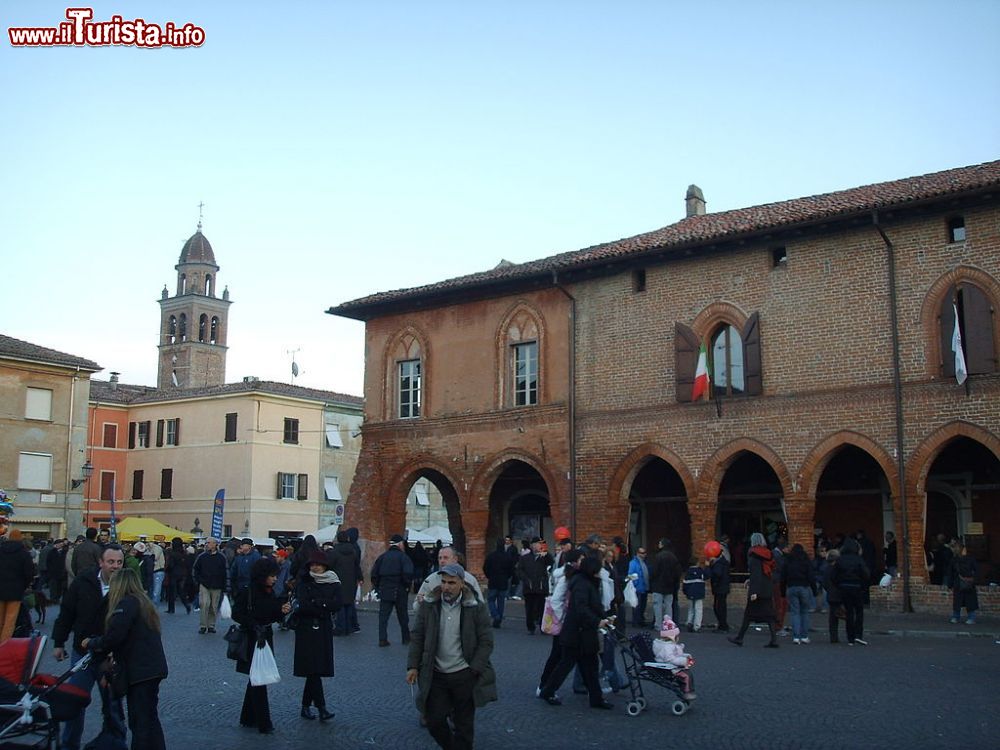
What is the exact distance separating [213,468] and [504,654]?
38.8m

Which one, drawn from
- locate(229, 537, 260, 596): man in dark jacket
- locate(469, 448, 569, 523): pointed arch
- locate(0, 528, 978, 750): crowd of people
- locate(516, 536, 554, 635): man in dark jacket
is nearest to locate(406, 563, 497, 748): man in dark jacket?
locate(0, 528, 978, 750): crowd of people

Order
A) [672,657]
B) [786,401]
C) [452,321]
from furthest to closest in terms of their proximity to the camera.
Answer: [452,321], [786,401], [672,657]

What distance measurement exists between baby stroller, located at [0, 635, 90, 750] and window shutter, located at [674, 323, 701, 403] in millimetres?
18225

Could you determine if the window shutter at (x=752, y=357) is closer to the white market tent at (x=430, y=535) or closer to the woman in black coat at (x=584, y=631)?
the woman in black coat at (x=584, y=631)

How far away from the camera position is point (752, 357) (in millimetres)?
23500

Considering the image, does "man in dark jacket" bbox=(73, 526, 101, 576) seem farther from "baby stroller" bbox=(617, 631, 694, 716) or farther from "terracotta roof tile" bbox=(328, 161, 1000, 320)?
"terracotta roof tile" bbox=(328, 161, 1000, 320)

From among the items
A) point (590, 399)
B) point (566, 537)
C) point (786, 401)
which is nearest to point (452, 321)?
point (590, 399)

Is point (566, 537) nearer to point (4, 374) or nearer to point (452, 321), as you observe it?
point (452, 321)

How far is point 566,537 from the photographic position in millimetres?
15727

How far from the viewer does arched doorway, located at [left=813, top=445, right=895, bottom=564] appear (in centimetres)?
2431

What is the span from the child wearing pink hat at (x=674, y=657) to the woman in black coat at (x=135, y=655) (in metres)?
4.76

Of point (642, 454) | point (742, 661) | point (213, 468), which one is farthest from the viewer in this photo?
point (213, 468)

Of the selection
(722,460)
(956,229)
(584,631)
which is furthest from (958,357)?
(584,631)

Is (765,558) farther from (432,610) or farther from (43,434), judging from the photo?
(43,434)
